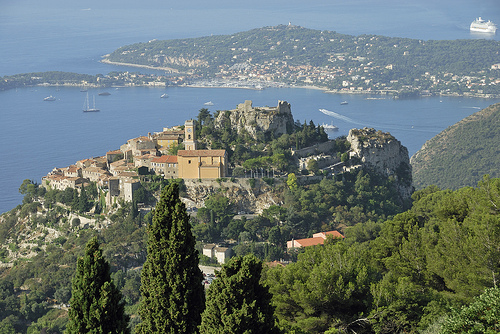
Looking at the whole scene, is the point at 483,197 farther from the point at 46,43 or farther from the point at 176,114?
the point at 46,43

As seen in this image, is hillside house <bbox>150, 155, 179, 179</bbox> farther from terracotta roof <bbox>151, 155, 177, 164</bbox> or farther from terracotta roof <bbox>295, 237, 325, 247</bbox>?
terracotta roof <bbox>295, 237, 325, 247</bbox>

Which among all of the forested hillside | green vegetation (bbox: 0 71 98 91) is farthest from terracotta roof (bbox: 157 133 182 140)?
green vegetation (bbox: 0 71 98 91)

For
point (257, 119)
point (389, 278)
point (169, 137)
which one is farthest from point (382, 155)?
point (389, 278)

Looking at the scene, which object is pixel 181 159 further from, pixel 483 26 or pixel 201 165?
pixel 483 26

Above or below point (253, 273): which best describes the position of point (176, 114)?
below

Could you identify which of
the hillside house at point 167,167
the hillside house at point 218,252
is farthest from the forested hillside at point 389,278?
the hillside house at point 167,167

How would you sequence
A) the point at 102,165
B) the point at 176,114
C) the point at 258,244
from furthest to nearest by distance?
the point at 176,114
the point at 102,165
the point at 258,244

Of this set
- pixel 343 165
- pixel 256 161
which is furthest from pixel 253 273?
pixel 343 165
